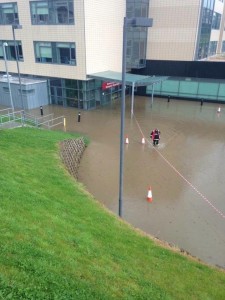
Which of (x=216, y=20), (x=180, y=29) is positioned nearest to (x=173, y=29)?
(x=180, y=29)

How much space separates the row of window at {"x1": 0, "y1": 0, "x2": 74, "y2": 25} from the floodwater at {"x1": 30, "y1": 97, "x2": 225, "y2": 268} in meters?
8.23

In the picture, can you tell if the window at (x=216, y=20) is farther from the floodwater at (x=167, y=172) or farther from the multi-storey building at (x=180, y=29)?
the floodwater at (x=167, y=172)

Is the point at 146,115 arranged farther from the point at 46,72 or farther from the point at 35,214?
the point at 35,214

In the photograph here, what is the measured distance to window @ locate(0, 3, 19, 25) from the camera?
27270 mm

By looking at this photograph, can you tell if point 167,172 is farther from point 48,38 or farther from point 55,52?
point 48,38

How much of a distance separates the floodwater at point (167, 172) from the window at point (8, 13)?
987 cm

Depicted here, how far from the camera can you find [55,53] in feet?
88.4

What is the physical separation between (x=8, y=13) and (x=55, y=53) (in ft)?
21.8

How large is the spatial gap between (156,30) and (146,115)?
11743 millimetres

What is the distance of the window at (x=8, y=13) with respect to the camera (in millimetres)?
27270

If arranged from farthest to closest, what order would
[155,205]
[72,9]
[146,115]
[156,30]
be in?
1. [156,30]
2. [146,115]
3. [72,9]
4. [155,205]

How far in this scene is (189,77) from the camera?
32406mm

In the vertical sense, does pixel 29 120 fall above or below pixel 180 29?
below

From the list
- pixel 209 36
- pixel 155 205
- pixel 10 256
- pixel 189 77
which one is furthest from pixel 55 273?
pixel 209 36
